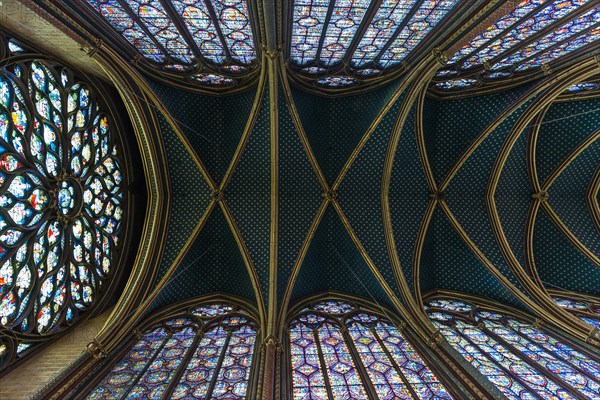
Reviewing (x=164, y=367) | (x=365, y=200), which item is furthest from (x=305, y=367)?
(x=365, y=200)

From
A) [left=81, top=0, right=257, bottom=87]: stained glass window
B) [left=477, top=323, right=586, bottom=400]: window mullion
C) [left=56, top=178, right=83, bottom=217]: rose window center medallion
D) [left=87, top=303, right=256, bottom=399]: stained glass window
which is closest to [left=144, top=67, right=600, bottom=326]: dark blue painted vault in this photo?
[left=87, top=303, right=256, bottom=399]: stained glass window

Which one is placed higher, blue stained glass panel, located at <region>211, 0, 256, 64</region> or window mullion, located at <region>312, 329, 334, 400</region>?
blue stained glass panel, located at <region>211, 0, 256, 64</region>

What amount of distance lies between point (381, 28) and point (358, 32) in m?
0.51

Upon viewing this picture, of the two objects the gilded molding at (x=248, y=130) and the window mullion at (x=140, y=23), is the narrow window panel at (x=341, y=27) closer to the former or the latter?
the gilded molding at (x=248, y=130)

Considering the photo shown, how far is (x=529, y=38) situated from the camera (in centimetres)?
804

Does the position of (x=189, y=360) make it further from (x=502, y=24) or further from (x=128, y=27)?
(x=502, y=24)

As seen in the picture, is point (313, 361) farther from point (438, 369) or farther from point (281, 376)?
point (438, 369)

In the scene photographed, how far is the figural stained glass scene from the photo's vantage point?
7.20m

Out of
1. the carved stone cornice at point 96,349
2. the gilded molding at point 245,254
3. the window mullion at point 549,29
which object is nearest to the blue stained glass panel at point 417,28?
the window mullion at point 549,29

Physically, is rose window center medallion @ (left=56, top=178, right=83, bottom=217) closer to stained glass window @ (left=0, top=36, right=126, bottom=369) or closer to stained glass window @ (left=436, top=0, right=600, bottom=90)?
stained glass window @ (left=0, top=36, right=126, bottom=369)

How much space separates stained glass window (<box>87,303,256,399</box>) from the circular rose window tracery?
6.57ft

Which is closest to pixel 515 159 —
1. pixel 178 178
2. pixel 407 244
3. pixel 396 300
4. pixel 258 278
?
pixel 407 244

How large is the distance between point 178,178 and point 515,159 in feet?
36.8

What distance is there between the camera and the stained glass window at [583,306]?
10017 millimetres
